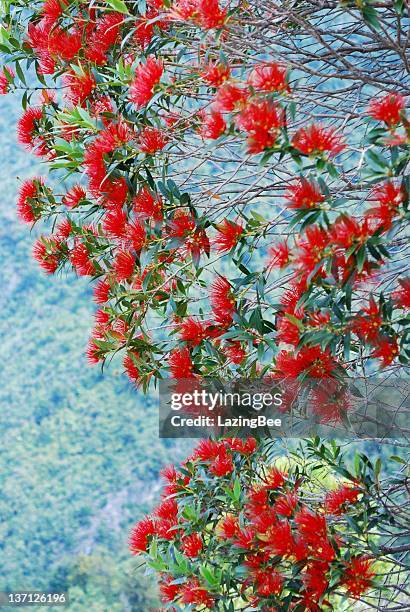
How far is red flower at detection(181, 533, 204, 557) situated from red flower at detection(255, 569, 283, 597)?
0.48ft

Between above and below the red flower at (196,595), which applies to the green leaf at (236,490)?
above

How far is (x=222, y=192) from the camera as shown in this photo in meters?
1.75

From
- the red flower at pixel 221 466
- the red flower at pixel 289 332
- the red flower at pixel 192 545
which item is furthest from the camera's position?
the red flower at pixel 221 466

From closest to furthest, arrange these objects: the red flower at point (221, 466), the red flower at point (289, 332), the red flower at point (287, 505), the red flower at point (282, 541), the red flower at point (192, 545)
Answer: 1. the red flower at point (289, 332)
2. the red flower at point (282, 541)
3. the red flower at point (287, 505)
4. the red flower at point (192, 545)
5. the red flower at point (221, 466)

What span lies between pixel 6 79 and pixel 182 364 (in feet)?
2.72

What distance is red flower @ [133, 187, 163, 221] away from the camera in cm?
164

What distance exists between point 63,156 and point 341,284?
2.13ft

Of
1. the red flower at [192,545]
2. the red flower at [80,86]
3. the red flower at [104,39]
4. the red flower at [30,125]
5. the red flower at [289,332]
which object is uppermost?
the red flower at [104,39]

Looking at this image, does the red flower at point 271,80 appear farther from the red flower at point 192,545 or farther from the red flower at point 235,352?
the red flower at point 192,545

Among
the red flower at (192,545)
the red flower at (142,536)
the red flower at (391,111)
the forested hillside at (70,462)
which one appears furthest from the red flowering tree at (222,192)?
the forested hillside at (70,462)

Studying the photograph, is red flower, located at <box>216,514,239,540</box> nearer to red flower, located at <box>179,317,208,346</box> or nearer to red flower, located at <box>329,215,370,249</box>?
red flower, located at <box>179,317,208,346</box>

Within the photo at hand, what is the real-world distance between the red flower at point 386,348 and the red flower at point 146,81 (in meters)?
0.54

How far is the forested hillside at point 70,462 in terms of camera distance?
18.2 feet

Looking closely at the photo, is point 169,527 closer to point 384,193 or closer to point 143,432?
point 384,193
